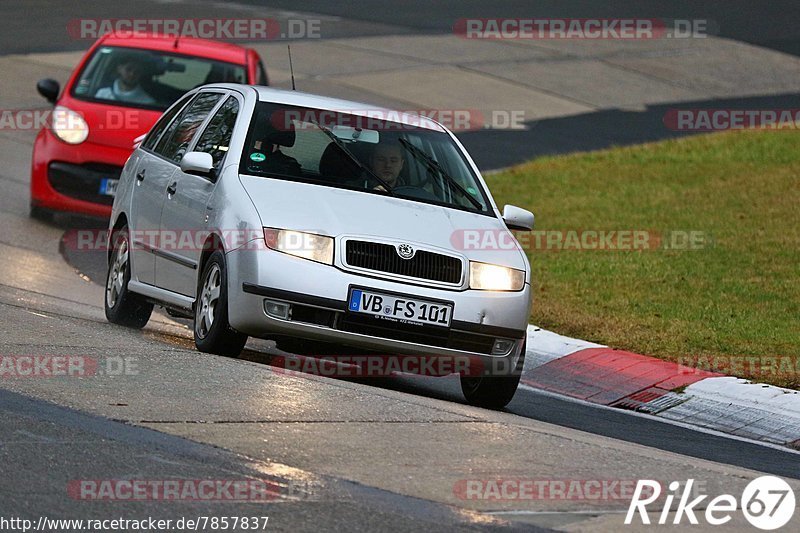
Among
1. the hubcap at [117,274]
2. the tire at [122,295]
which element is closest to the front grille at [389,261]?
the tire at [122,295]

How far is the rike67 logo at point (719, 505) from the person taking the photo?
619 centimetres

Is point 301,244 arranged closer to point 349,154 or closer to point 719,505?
point 349,154

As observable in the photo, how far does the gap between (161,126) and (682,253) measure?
18.3ft

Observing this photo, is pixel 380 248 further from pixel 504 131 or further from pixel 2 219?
pixel 504 131

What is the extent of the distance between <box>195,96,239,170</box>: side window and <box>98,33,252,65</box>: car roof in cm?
588

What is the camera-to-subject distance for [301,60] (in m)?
25.2

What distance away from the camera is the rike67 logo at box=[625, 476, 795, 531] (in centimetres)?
619

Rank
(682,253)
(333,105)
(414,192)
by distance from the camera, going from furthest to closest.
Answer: (682,253) < (333,105) < (414,192)

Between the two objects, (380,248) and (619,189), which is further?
(619,189)

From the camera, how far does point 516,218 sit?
943 cm

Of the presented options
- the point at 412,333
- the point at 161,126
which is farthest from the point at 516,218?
the point at 161,126

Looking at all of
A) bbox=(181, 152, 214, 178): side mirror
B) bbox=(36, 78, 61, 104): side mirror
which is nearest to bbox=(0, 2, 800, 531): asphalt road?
bbox=(181, 152, 214, 178): side mirror

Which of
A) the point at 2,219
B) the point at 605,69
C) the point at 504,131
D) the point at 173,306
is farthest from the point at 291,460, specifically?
the point at 605,69

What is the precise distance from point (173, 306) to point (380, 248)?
1.76 metres
